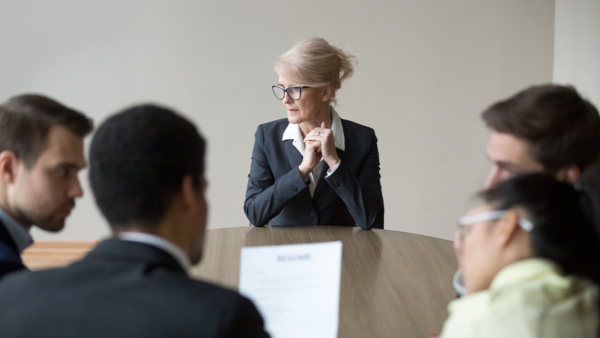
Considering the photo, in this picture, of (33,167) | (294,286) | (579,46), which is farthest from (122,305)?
(579,46)

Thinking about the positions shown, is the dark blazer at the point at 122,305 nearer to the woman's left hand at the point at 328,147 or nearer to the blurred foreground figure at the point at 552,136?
the blurred foreground figure at the point at 552,136

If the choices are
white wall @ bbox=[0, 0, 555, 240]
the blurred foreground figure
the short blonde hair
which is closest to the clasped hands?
the short blonde hair

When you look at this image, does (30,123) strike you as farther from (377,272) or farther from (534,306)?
(534,306)

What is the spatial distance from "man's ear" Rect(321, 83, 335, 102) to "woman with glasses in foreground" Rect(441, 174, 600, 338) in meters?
1.60

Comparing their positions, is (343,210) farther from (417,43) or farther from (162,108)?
(417,43)

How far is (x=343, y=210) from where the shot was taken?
2.36 meters

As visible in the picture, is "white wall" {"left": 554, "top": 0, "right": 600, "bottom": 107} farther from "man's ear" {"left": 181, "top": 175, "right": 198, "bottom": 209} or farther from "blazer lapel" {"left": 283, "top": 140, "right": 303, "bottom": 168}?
"man's ear" {"left": 181, "top": 175, "right": 198, "bottom": 209}

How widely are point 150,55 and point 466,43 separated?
90.7 inches

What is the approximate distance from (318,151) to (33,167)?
3.93 ft

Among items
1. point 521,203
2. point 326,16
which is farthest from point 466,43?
point 521,203

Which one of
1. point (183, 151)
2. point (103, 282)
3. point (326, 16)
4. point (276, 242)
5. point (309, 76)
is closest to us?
point (103, 282)

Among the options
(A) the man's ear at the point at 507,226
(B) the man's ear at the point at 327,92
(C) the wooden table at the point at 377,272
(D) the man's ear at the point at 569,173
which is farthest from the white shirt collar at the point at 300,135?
(A) the man's ear at the point at 507,226

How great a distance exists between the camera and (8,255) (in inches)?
45.2

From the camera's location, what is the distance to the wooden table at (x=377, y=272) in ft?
4.20
